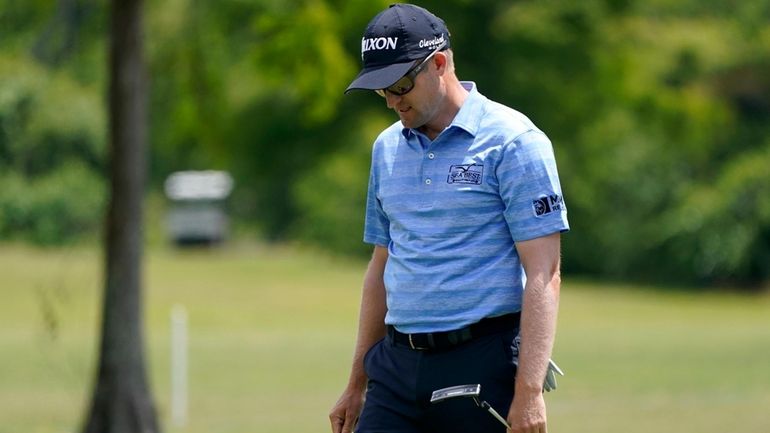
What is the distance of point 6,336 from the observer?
1015 inches

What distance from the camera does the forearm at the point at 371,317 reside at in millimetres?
5152

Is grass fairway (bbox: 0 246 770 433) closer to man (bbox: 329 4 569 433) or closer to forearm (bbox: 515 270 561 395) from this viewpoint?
man (bbox: 329 4 569 433)

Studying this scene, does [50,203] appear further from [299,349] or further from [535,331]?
[535,331]

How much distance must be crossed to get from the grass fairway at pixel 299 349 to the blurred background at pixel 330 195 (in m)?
0.09

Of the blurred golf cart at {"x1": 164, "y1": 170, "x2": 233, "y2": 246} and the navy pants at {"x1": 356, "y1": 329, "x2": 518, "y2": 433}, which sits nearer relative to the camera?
the navy pants at {"x1": 356, "y1": 329, "x2": 518, "y2": 433}

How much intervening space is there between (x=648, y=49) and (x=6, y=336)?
19177 mm

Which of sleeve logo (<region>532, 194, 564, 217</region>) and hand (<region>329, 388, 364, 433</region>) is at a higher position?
sleeve logo (<region>532, 194, 564, 217</region>)

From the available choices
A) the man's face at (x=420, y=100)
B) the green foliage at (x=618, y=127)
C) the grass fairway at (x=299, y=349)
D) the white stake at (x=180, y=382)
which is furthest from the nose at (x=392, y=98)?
the green foliage at (x=618, y=127)

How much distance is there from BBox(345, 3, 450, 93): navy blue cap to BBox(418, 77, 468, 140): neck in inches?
5.9

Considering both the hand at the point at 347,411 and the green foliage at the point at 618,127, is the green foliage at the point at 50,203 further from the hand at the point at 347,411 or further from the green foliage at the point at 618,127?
the hand at the point at 347,411

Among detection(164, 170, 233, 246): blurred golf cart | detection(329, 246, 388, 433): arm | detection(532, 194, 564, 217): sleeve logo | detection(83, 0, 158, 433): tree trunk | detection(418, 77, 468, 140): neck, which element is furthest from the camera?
detection(164, 170, 233, 246): blurred golf cart

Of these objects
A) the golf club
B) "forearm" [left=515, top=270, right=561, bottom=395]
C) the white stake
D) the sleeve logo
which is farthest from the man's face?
the white stake

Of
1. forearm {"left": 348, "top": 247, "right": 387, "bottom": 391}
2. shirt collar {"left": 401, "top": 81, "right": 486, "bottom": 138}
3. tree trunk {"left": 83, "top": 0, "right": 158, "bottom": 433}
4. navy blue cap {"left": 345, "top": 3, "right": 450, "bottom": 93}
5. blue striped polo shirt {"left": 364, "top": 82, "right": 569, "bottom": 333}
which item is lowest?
tree trunk {"left": 83, "top": 0, "right": 158, "bottom": 433}

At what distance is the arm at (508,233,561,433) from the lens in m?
4.55
